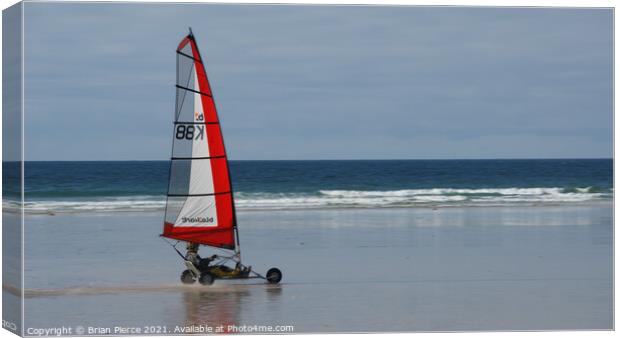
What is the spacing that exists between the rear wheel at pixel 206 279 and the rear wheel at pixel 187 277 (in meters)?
0.10

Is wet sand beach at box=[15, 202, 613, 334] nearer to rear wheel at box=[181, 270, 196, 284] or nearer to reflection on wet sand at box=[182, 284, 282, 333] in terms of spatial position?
reflection on wet sand at box=[182, 284, 282, 333]

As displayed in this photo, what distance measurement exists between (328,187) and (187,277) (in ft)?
73.2

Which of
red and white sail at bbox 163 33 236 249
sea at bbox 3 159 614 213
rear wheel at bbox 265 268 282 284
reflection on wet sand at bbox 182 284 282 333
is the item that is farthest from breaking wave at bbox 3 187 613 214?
reflection on wet sand at bbox 182 284 282 333

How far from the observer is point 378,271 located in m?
15.2

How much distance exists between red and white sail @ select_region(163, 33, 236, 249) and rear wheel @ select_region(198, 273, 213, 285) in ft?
1.33

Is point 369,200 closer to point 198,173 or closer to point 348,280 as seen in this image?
point 348,280

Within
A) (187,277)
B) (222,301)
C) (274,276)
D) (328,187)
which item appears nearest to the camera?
(222,301)

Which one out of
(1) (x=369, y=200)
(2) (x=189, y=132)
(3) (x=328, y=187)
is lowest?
(1) (x=369, y=200)

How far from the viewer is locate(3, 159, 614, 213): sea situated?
23.2 meters

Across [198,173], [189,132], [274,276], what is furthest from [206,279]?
[189,132]

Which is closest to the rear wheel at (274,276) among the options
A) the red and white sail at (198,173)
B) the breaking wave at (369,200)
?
the red and white sail at (198,173)

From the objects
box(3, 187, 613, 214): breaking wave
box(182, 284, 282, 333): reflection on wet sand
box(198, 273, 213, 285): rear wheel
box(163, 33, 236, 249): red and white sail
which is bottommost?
box(182, 284, 282, 333): reflection on wet sand

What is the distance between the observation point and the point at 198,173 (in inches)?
545

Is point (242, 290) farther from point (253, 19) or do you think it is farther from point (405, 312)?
point (253, 19)
